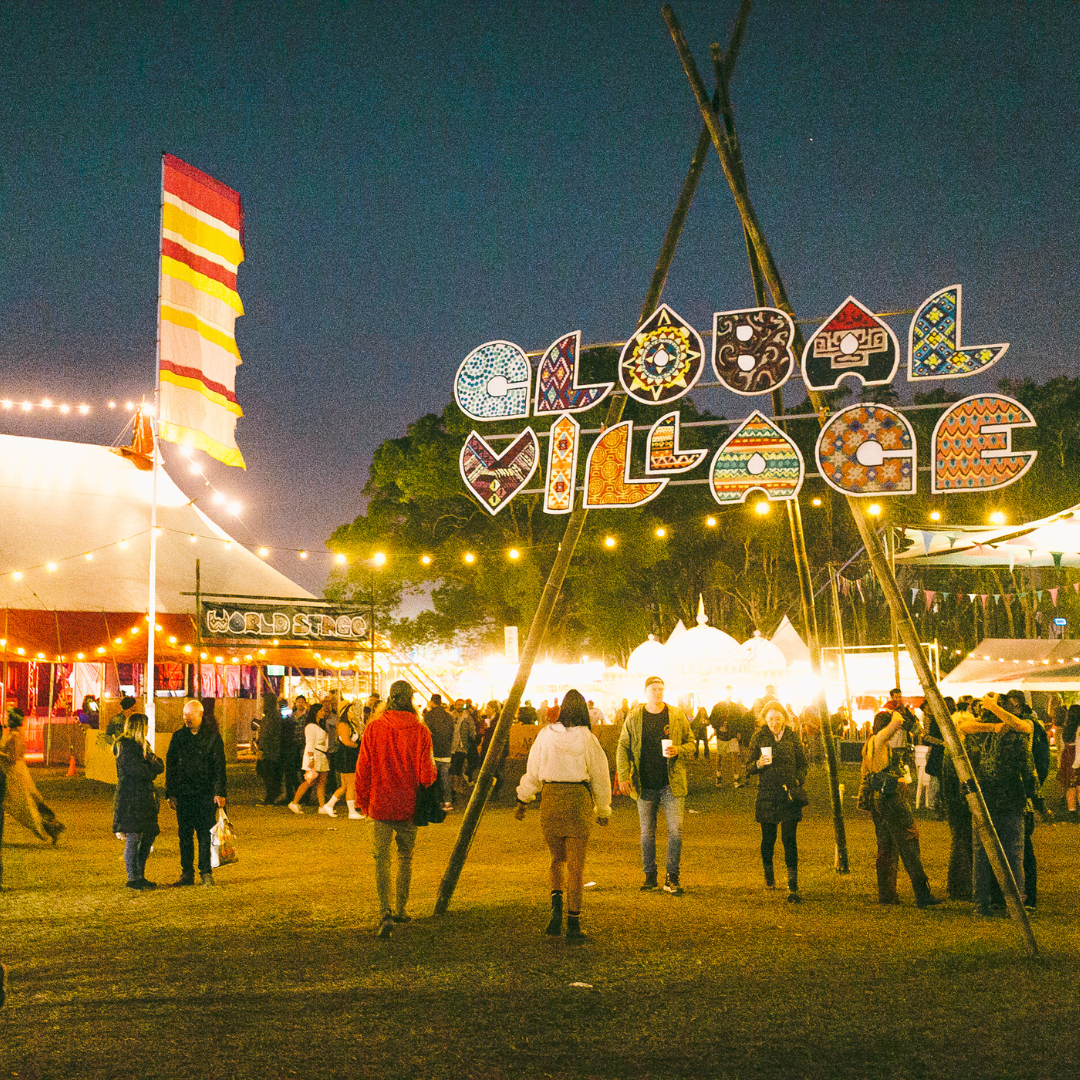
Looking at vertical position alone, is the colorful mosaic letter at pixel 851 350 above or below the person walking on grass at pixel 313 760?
above

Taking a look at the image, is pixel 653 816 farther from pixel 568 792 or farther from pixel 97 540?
pixel 97 540

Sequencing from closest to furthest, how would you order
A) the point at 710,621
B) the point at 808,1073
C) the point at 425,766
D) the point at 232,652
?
the point at 808,1073 < the point at 425,766 < the point at 232,652 < the point at 710,621

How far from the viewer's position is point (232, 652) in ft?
93.6

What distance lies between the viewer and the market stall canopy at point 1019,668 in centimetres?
2134

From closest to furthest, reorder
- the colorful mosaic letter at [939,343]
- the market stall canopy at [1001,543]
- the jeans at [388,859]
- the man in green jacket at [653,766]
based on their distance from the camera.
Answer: the jeans at [388,859]
the colorful mosaic letter at [939,343]
the man in green jacket at [653,766]
the market stall canopy at [1001,543]

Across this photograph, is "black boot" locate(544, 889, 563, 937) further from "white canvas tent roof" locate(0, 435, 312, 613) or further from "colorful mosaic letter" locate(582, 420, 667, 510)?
"white canvas tent roof" locate(0, 435, 312, 613)

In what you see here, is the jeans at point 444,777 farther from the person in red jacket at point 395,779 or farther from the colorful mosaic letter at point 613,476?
the colorful mosaic letter at point 613,476

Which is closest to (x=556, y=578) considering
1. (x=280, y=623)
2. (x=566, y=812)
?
(x=566, y=812)

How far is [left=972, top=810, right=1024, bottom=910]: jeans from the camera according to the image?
7414mm

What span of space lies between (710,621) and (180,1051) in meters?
40.3

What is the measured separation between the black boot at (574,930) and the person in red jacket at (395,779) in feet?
3.72

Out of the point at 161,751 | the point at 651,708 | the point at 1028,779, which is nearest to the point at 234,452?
the point at 161,751

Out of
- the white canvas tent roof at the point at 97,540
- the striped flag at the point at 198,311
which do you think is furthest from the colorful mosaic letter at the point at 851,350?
the white canvas tent roof at the point at 97,540

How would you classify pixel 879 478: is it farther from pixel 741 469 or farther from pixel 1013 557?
pixel 1013 557
